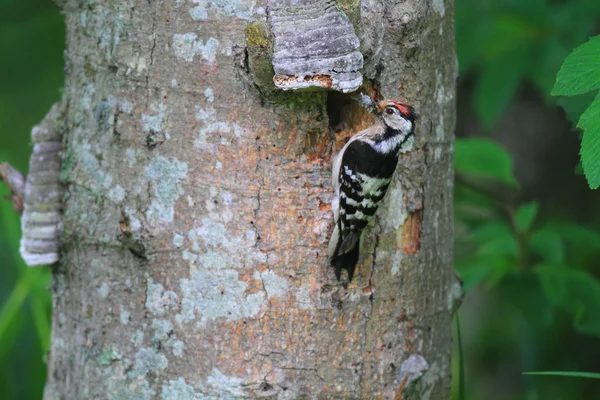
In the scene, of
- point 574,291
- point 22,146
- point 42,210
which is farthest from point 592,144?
point 22,146

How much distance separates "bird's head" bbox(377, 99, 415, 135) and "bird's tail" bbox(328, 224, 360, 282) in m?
0.36

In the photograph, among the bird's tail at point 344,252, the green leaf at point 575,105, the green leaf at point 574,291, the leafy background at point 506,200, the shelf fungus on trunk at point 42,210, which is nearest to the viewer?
the bird's tail at point 344,252

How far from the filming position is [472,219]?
3.52 meters

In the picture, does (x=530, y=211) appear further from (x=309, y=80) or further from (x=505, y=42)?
(x=309, y=80)

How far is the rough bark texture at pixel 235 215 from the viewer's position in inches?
82.2

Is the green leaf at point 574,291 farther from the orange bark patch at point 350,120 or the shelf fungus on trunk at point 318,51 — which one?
the shelf fungus on trunk at point 318,51

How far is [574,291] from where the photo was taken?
3035mm

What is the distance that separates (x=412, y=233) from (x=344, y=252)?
0.98 ft

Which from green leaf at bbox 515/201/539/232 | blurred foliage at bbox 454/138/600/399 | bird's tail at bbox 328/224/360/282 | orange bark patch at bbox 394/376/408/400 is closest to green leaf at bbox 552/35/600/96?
bird's tail at bbox 328/224/360/282

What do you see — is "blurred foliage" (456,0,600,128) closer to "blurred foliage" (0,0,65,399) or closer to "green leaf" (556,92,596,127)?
"green leaf" (556,92,596,127)

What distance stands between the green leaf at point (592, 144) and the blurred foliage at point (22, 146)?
2.30 m

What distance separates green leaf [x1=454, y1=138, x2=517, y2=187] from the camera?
3314 mm

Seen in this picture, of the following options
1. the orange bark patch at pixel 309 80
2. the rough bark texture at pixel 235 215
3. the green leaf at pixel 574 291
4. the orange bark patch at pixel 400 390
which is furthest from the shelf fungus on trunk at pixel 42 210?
the green leaf at pixel 574 291

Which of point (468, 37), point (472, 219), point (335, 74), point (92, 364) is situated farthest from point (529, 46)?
point (92, 364)
